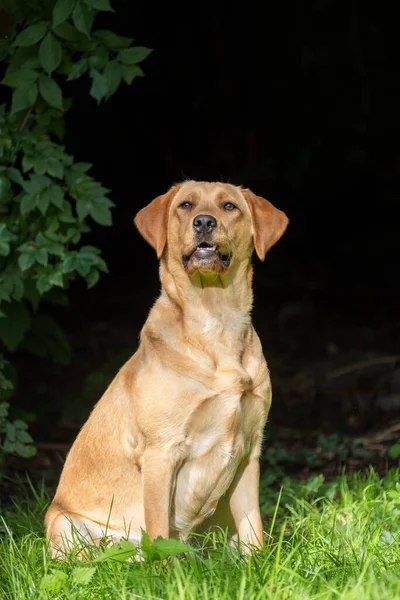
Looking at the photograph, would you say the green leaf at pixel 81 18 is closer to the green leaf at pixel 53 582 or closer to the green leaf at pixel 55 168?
the green leaf at pixel 55 168

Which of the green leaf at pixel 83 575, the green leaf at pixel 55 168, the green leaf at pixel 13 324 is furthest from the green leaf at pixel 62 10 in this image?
the green leaf at pixel 83 575

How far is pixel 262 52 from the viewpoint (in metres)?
9.09

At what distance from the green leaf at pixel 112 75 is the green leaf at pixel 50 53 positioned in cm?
24

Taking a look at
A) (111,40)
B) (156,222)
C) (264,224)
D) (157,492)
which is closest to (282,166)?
(111,40)

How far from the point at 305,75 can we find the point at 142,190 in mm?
2048

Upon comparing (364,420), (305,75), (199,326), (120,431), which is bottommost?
(364,420)

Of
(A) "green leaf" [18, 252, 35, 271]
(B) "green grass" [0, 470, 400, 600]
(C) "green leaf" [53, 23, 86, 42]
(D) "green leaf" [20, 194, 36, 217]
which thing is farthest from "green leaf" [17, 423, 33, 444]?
(C) "green leaf" [53, 23, 86, 42]

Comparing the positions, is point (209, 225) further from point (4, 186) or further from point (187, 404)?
point (4, 186)

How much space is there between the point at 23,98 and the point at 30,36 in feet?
0.99

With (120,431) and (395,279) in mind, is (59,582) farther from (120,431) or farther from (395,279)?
(395,279)

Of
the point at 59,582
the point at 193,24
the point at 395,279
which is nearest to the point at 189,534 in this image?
the point at 59,582

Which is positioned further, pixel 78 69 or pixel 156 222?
pixel 78 69

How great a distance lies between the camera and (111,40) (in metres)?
4.75

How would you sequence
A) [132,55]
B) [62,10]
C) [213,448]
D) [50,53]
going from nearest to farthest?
[213,448], [62,10], [50,53], [132,55]
